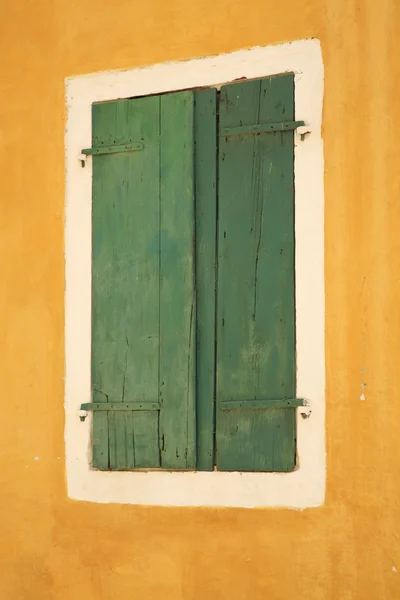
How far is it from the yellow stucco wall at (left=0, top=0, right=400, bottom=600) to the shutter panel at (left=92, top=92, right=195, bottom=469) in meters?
0.25

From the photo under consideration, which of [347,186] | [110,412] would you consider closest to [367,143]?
[347,186]

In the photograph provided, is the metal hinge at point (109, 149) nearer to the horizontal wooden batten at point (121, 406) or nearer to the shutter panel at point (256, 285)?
the shutter panel at point (256, 285)

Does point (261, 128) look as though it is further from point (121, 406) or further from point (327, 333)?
point (121, 406)

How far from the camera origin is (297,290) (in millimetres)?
4609

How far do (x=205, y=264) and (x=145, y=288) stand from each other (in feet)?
1.09

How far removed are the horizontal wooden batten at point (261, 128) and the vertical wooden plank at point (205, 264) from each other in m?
0.08

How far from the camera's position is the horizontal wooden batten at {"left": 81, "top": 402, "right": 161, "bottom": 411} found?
4.79m

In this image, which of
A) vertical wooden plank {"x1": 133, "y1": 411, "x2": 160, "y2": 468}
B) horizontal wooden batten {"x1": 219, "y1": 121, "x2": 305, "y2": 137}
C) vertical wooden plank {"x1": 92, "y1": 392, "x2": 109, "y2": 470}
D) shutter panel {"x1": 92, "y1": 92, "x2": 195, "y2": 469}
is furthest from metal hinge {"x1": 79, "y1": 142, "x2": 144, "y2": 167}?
vertical wooden plank {"x1": 133, "y1": 411, "x2": 160, "y2": 468}

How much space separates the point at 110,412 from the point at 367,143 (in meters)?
1.83

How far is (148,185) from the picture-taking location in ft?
16.1

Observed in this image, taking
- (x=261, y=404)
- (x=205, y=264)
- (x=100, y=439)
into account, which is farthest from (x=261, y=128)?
(x=100, y=439)

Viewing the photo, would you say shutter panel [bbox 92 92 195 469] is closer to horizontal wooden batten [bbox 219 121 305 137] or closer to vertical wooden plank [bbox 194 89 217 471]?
vertical wooden plank [bbox 194 89 217 471]

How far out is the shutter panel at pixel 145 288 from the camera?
478 centimetres

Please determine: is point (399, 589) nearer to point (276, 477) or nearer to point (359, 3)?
point (276, 477)
